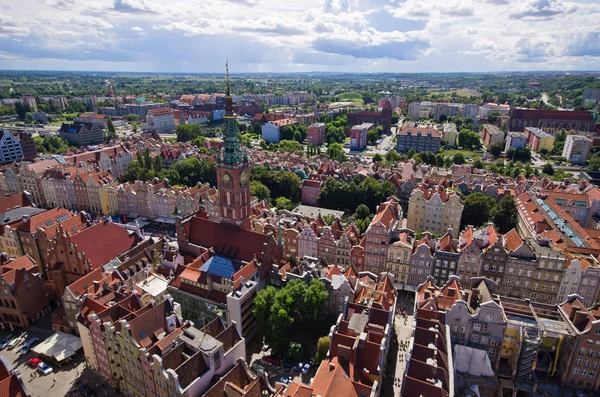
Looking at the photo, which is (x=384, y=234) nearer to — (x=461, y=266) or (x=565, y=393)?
(x=461, y=266)

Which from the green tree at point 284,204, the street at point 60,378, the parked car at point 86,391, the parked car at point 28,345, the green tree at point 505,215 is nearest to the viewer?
the parked car at point 86,391

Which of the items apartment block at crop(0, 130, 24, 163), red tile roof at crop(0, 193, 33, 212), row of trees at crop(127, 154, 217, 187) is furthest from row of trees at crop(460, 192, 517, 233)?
apartment block at crop(0, 130, 24, 163)

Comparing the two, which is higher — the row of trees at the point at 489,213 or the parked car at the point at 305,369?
the row of trees at the point at 489,213

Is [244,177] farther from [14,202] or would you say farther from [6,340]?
[14,202]

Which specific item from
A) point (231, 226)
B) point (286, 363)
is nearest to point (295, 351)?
point (286, 363)

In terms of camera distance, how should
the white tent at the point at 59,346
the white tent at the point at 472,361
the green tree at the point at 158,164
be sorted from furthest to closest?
1. the green tree at the point at 158,164
2. the white tent at the point at 59,346
3. the white tent at the point at 472,361

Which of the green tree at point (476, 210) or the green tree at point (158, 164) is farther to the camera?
the green tree at point (158, 164)

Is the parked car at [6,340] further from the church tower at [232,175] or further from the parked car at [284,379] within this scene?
the parked car at [284,379]

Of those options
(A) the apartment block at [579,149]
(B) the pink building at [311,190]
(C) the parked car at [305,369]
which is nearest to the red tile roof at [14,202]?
(B) the pink building at [311,190]
